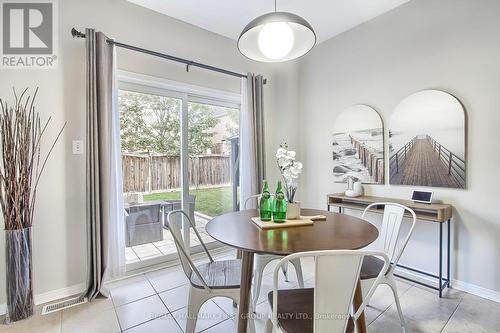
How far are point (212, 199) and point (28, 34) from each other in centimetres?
233

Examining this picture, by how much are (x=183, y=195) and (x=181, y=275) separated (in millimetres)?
868

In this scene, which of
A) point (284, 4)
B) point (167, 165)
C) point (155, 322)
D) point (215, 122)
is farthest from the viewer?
point (215, 122)

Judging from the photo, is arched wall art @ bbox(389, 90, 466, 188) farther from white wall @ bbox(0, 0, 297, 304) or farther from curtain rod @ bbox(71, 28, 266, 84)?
white wall @ bbox(0, 0, 297, 304)

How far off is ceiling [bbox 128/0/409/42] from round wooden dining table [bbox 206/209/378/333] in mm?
2104

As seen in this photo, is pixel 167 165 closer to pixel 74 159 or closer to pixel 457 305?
pixel 74 159

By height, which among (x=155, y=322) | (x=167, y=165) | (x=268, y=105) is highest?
(x=268, y=105)

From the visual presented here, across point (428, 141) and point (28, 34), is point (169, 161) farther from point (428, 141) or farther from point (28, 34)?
point (428, 141)

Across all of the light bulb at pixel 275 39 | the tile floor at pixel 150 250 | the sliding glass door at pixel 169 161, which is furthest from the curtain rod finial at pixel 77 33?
the tile floor at pixel 150 250

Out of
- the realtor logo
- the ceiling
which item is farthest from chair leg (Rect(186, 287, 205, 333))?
the ceiling

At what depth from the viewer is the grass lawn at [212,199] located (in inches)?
123

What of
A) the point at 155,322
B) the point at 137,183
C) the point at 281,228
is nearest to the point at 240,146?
the point at 137,183

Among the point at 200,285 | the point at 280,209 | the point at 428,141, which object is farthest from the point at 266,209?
the point at 428,141

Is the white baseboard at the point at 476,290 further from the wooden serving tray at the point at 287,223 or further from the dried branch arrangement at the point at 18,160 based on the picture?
the dried branch arrangement at the point at 18,160

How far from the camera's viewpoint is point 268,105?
3.66m
